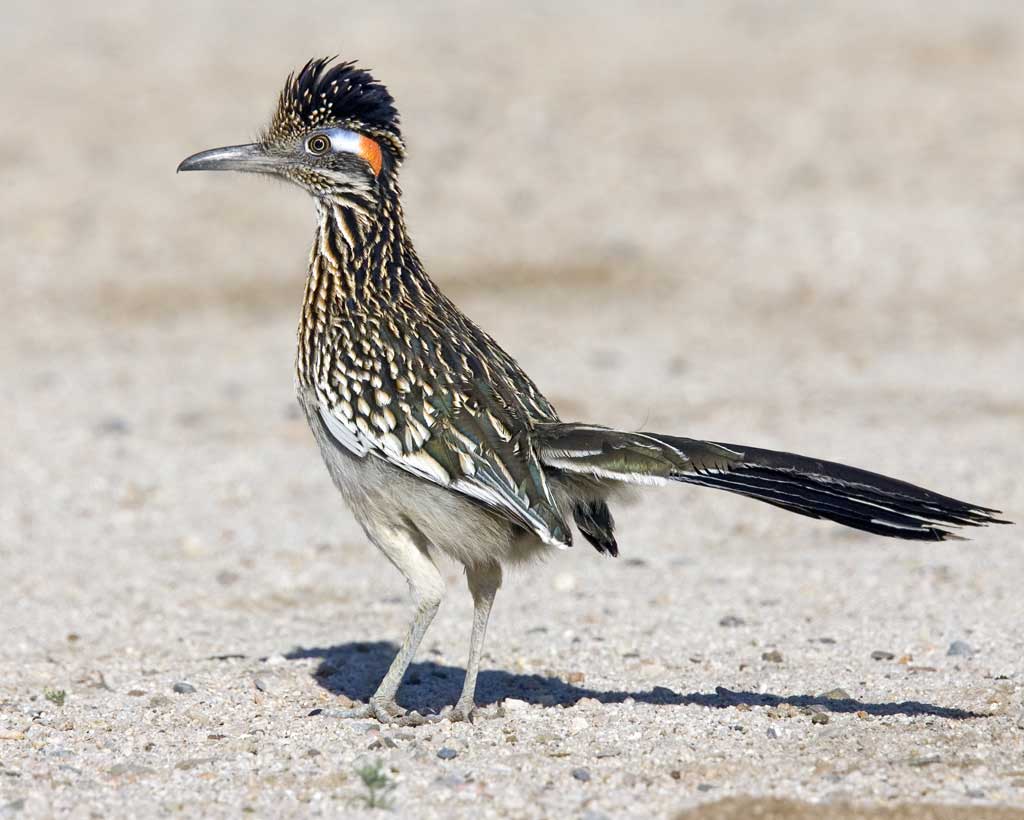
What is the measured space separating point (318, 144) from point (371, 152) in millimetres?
286

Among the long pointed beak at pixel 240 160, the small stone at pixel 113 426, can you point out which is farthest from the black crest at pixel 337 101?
the small stone at pixel 113 426

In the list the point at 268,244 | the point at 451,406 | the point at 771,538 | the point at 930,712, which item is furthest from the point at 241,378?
the point at 930,712

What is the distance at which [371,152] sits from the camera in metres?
8.05

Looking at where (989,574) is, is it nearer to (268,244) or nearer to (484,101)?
(268,244)

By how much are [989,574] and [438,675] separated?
3.81 metres

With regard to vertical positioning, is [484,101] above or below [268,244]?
above

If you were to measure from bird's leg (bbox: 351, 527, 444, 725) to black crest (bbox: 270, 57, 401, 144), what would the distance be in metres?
2.03

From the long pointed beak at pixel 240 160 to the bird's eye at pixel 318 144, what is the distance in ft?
0.60

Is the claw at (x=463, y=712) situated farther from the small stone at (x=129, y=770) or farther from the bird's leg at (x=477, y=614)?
the small stone at (x=129, y=770)

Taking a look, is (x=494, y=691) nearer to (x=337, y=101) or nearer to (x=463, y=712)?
(x=463, y=712)

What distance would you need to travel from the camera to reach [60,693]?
7879 mm

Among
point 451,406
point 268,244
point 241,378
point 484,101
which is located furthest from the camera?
point 484,101

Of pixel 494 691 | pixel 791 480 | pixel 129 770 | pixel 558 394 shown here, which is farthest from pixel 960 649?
pixel 558 394

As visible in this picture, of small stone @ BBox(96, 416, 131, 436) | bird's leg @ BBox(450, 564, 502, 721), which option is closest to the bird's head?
bird's leg @ BBox(450, 564, 502, 721)
